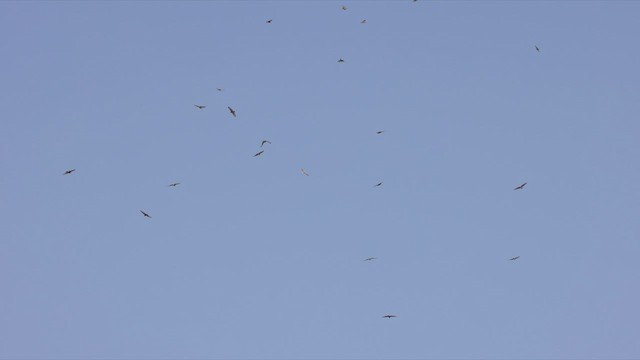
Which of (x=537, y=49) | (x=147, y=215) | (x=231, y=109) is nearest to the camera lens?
(x=231, y=109)

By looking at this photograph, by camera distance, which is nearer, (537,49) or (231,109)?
(231,109)

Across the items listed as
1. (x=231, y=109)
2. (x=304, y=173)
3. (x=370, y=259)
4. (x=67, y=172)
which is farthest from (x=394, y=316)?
(x=67, y=172)

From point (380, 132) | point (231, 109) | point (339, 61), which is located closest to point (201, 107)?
point (231, 109)

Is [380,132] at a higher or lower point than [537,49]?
lower

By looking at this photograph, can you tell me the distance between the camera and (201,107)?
58.5 metres

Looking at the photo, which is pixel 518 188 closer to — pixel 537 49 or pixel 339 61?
pixel 537 49

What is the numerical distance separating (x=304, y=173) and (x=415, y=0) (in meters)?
30.5

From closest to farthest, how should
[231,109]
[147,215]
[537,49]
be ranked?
[231,109] < [147,215] < [537,49]

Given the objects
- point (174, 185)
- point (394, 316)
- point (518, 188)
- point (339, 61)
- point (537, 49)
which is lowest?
point (394, 316)

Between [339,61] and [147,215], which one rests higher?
[339,61]

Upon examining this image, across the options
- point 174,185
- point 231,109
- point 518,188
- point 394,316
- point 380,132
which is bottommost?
point 394,316

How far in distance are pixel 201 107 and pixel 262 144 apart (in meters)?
15.3

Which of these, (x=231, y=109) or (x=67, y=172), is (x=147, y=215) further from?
(x=231, y=109)

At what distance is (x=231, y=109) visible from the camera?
47500 millimetres
